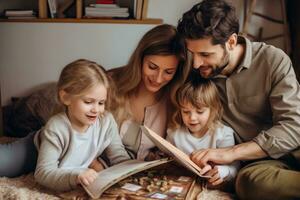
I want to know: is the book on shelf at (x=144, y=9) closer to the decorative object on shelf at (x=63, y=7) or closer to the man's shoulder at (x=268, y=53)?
the decorative object on shelf at (x=63, y=7)

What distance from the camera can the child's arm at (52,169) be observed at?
143cm

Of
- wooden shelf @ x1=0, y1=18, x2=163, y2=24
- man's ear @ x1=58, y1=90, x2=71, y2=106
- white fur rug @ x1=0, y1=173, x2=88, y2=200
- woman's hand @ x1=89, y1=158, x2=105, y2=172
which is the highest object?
wooden shelf @ x1=0, y1=18, x2=163, y2=24

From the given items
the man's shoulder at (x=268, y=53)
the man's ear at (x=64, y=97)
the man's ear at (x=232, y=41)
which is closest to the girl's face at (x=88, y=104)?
the man's ear at (x=64, y=97)

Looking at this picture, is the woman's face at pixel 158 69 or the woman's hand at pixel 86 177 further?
the woman's face at pixel 158 69

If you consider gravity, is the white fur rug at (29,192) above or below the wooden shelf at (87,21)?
below

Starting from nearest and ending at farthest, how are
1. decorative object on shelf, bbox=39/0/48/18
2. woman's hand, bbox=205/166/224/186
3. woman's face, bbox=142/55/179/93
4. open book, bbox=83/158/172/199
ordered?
open book, bbox=83/158/172/199 → woman's hand, bbox=205/166/224/186 → woman's face, bbox=142/55/179/93 → decorative object on shelf, bbox=39/0/48/18

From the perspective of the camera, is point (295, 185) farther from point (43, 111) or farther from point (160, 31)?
point (43, 111)

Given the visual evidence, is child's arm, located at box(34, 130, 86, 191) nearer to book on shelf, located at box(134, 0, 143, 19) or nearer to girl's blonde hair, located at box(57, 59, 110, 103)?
girl's blonde hair, located at box(57, 59, 110, 103)

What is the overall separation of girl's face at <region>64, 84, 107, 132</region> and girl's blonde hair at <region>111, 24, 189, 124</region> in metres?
0.16

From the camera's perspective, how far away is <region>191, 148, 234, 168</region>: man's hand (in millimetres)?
1539

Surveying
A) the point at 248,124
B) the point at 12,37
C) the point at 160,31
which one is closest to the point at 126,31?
the point at 12,37

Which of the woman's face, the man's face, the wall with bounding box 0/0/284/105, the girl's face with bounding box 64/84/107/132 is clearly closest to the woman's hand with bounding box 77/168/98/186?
the girl's face with bounding box 64/84/107/132

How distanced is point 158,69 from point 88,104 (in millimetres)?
290

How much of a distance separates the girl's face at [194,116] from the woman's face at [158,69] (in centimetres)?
12
